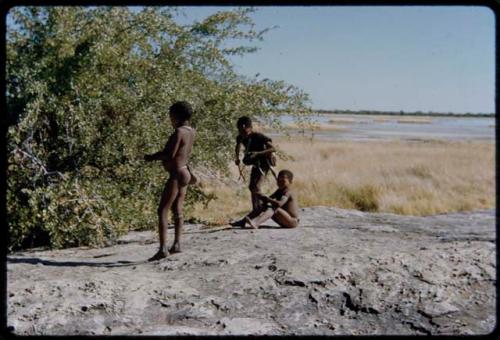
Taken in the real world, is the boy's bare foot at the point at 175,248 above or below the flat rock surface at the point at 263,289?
above

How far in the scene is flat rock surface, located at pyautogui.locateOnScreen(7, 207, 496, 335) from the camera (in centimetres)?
401

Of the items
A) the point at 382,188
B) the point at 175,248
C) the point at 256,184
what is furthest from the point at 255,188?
the point at 382,188

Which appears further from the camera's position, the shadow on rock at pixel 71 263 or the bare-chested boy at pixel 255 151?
the bare-chested boy at pixel 255 151

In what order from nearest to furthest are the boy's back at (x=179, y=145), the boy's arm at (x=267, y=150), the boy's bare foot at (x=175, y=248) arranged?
the boy's back at (x=179, y=145) < the boy's bare foot at (x=175, y=248) < the boy's arm at (x=267, y=150)

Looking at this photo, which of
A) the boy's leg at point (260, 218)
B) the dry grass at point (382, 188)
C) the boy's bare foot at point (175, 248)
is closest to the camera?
the boy's bare foot at point (175, 248)

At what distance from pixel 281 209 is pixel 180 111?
2.04m

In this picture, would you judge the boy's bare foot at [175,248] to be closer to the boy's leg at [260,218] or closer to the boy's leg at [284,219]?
the boy's leg at [260,218]

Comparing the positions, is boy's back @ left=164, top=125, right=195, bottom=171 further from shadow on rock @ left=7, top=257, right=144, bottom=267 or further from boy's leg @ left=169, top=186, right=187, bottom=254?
shadow on rock @ left=7, top=257, right=144, bottom=267

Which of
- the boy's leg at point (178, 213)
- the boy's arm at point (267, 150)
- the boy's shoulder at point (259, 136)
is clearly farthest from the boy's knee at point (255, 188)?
the boy's leg at point (178, 213)

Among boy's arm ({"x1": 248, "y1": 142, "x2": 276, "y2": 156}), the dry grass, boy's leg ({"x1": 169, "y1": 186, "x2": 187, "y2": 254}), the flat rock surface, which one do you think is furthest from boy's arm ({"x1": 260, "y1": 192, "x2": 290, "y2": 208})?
boy's leg ({"x1": 169, "y1": 186, "x2": 187, "y2": 254})

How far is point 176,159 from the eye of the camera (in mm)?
4961

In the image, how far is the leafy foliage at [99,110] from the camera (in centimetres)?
600

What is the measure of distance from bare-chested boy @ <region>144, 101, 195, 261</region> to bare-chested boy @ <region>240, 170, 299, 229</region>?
151 centimetres

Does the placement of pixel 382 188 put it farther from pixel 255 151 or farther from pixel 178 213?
pixel 178 213
